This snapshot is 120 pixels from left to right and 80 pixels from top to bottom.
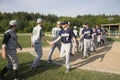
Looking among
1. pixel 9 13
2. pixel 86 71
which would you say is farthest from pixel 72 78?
pixel 9 13

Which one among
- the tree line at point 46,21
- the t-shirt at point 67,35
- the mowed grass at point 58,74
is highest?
the t-shirt at point 67,35

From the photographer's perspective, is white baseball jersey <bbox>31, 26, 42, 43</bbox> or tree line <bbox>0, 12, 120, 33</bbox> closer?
white baseball jersey <bbox>31, 26, 42, 43</bbox>

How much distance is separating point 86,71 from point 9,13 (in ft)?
282

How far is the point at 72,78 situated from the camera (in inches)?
285

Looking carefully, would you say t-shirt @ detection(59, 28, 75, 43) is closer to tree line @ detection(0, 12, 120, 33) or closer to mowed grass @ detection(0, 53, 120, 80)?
mowed grass @ detection(0, 53, 120, 80)

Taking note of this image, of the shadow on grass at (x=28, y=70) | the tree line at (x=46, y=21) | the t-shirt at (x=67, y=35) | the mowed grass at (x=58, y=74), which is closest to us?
the mowed grass at (x=58, y=74)

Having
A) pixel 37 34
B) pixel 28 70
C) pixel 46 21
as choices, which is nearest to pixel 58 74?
pixel 28 70

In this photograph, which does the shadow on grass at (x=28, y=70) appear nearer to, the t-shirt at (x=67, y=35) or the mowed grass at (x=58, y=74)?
the mowed grass at (x=58, y=74)

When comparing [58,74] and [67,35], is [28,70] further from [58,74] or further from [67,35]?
[67,35]

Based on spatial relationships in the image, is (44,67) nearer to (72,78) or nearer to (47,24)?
(72,78)

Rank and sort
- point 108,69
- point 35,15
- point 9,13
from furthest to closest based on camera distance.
A: point 35,15 → point 9,13 → point 108,69

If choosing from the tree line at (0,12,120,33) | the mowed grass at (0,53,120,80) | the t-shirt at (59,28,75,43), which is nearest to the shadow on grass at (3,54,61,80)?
the mowed grass at (0,53,120,80)

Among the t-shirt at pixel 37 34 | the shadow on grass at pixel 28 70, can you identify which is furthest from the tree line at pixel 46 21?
the t-shirt at pixel 37 34

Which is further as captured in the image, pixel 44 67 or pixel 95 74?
pixel 44 67
